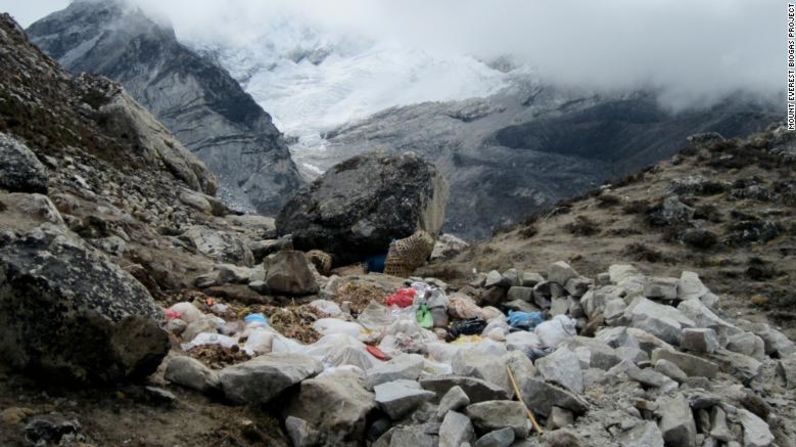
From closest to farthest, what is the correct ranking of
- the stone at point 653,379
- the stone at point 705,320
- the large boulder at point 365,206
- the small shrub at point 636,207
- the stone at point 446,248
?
1. the stone at point 653,379
2. the stone at point 705,320
3. the large boulder at point 365,206
4. the stone at point 446,248
5. the small shrub at point 636,207

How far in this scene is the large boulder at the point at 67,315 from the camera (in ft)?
12.5

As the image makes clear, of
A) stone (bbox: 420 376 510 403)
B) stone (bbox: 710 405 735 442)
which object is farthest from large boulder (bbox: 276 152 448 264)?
stone (bbox: 710 405 735 442)

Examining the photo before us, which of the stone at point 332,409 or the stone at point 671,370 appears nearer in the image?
the stone at point 332,409

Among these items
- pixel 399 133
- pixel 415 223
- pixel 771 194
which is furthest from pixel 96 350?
pixel 399 133

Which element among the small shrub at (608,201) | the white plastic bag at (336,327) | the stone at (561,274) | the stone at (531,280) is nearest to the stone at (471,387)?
the white plastic bag at (336,327)

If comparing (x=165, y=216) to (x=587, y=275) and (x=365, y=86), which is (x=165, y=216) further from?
(x=365, y=86)

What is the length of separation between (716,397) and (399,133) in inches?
3507

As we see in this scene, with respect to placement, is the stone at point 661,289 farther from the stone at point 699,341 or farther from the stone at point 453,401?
the stone at point 453,401

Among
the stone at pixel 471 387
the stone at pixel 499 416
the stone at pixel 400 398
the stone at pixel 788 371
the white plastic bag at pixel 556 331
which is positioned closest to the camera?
the stone at pixel 499 416

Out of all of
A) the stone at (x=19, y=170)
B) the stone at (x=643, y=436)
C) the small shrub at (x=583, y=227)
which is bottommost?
the small shrub at (x=583, y=227)

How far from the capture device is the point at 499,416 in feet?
A: 14.5

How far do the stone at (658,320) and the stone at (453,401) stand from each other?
9.48ft

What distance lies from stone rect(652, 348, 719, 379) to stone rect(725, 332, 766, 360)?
114 centimetres

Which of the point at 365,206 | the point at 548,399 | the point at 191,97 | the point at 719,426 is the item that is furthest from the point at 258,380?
the point at 191,97
